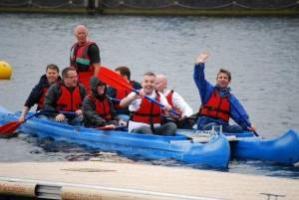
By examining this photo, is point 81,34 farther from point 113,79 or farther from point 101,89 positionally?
point 101,89

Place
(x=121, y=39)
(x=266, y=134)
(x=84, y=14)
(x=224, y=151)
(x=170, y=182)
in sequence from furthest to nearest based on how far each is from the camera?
(x=84, y=14) < (x=121, y=39) < (x=266, y=134) < (x=224, y=151) < (x=170, y=182)

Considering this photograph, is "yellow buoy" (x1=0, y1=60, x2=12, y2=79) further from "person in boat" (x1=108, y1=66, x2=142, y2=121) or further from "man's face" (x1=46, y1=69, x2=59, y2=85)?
"person in boat" (x1=108, y1=66, x2=142, y2=121)

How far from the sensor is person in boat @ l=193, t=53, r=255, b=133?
13.8 m

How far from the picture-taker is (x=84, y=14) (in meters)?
49.1

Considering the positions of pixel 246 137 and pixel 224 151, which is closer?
pixel 224 151

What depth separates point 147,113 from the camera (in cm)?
1345

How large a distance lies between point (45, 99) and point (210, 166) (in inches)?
128

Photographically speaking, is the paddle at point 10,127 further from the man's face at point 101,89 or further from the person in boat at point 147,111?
the person in boat at point 147,111

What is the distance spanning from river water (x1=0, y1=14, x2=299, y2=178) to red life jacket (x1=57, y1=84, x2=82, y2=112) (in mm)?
669

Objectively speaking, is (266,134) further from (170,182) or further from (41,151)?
(170,182)

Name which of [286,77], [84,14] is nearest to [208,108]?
[286,77]

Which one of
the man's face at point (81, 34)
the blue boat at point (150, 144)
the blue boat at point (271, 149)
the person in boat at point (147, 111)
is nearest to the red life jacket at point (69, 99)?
the blue boat at point (150, 144)

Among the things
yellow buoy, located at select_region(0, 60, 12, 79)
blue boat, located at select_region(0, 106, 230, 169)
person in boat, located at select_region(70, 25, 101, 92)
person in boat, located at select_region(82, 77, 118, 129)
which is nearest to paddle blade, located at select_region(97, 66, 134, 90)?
person in boat, located at select_region(82, 77, 118, 129)

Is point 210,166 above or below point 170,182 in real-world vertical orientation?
below
